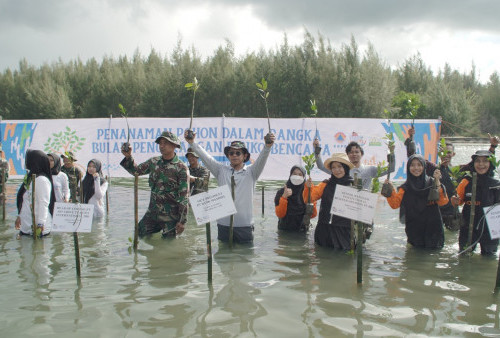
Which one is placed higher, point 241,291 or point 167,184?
point 167,184

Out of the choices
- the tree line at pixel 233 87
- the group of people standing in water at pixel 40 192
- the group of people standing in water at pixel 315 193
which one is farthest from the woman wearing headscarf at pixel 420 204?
the tree line at pixel 233 87

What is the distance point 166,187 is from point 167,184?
0.17ft

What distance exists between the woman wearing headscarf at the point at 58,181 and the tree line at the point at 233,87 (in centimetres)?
2019

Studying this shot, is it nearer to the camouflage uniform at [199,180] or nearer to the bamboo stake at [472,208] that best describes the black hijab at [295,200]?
the camouflage uniform at [199,180]

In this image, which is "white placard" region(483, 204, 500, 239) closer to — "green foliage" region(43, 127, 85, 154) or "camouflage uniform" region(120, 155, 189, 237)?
"camouflage uniform" region(120, 155, 189, 237)

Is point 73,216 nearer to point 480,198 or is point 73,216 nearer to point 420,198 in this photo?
point 420,198

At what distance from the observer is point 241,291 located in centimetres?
489

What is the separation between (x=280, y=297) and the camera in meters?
4.69

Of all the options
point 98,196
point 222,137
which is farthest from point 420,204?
point 98,196

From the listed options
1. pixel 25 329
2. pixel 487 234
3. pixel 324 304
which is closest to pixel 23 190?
pixel 25 329

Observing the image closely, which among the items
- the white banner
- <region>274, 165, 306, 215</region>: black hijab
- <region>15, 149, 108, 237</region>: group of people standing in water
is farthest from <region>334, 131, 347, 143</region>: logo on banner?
<region>15, 149, 108, 237</region>: group of people standing in water

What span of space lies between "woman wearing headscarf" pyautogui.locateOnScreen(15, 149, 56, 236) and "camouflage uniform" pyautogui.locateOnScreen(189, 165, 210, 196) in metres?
2.67

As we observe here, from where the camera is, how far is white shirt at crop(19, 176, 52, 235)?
23.0 feet

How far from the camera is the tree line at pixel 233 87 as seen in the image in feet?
103
